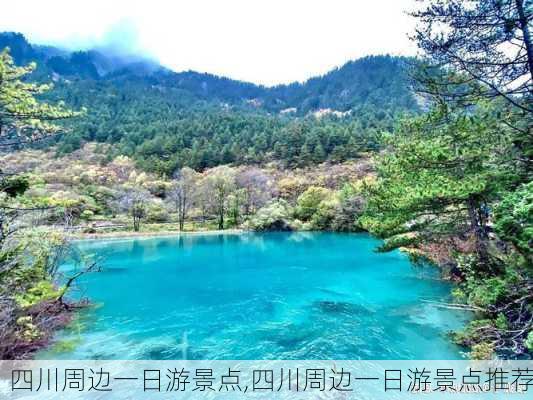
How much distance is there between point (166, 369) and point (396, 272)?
584 inches

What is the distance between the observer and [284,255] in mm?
28266

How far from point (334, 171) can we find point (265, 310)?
154 ft

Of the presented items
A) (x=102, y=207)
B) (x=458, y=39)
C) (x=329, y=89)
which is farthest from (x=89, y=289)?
(x=329, y=89)

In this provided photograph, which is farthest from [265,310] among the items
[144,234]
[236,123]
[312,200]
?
[236,123]

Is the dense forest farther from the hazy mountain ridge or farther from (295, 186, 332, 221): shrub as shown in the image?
the hazy mountain ridge

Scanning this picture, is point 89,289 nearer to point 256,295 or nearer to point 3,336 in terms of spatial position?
point 256,295

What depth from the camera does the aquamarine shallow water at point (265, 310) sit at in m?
10.1

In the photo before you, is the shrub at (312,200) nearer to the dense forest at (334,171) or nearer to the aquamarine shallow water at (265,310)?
the dense forest at (334,171)

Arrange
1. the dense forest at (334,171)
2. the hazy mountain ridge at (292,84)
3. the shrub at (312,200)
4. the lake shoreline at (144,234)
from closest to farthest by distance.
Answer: the dense forest at (334,171)
the lake shoreline at (144,234)
the shrub at (312,200)
the hazy mountain ridge at (292,84)

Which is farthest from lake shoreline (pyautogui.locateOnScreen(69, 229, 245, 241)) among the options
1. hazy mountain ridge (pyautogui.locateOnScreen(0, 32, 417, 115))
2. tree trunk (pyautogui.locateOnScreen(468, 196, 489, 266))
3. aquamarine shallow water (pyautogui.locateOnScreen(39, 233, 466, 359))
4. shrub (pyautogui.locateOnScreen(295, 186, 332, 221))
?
hazy mountain ridge (pyautogui.locateOnScreen(0, 32, 417, 115))

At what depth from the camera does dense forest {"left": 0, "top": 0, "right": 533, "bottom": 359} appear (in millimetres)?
6359

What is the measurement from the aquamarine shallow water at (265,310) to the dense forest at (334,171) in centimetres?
155

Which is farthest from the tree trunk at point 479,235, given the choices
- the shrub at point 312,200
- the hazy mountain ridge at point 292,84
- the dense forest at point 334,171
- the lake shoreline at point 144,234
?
the hazy mountain ridge at point 292,84

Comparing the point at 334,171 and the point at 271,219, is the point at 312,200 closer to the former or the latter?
the point at 271,219
